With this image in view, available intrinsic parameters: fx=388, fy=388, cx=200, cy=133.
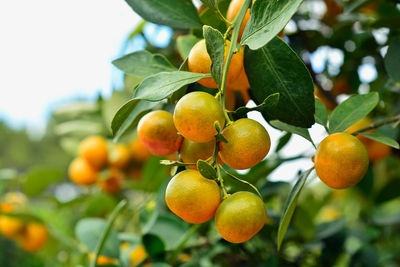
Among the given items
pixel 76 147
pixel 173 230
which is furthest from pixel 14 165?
pixel 173 230

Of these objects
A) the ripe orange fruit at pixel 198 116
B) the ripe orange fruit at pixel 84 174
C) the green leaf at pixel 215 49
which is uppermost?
the green leaf at pixel 215 49

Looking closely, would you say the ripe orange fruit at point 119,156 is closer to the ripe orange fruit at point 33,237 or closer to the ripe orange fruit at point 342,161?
the ripe orange fruit at point 33,237

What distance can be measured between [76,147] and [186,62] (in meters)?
0.86

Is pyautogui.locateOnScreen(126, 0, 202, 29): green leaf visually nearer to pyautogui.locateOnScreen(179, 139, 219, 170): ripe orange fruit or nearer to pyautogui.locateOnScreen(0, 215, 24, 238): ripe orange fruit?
pyautogui.locateOnScreen(179, 139, 219, 170): ripe orange fruit

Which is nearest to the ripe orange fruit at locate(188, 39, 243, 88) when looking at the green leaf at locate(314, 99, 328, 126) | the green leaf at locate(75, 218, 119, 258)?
the green leaf at locate(314, 99, 328, 126)

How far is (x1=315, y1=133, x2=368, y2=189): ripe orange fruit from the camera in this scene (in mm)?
325

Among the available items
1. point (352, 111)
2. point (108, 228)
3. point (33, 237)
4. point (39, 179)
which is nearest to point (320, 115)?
A: point (352, 111)

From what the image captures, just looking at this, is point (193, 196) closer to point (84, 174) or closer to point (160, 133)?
point (160, 133)

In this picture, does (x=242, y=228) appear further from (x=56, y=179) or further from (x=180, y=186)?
(x=56, y=179)

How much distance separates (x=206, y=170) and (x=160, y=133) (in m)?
0.07

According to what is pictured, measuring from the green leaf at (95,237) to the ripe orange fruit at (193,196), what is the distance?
0.32m

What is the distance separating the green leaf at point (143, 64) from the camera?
407mm

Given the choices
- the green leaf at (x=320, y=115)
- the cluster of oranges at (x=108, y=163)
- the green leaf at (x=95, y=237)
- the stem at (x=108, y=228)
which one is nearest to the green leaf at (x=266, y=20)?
the green leaf at (x=320, y=115)

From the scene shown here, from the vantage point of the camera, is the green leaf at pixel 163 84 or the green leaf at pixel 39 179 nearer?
the green leaf at pixel 163 84
